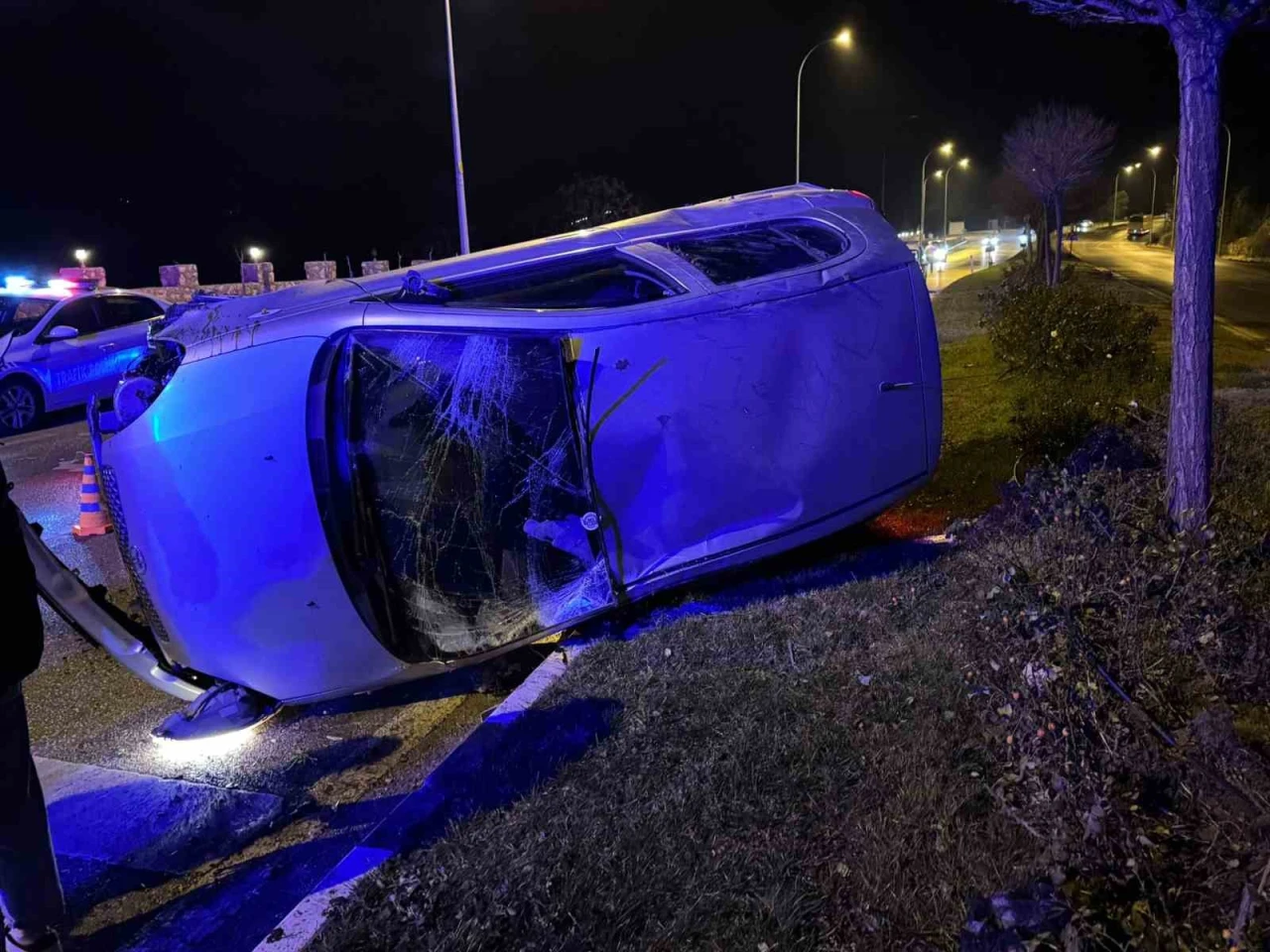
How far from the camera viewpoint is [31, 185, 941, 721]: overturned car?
374 cm

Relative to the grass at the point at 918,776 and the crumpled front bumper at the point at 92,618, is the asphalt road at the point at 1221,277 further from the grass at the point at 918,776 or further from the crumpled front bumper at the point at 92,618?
the crumpled front bumper at the point at 92,618

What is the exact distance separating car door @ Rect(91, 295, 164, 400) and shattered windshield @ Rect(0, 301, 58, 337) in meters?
0.63

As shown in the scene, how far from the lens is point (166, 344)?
4266mm

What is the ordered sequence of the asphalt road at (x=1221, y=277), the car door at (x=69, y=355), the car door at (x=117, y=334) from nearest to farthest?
the car door at (x=69, y=355) < the car door at (x=117, y=334) < the asphalt road at (x=1221, y=277)

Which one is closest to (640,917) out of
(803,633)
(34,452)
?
(803,633)

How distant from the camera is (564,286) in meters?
4.64

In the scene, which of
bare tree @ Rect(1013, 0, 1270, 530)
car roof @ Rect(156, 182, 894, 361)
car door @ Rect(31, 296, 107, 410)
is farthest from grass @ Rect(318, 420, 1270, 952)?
car door @ Rect(31, 296, 107, 410)

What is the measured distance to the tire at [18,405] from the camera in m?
11.7

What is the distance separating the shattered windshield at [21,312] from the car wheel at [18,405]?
65 centimetres

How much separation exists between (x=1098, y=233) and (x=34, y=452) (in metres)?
93.3

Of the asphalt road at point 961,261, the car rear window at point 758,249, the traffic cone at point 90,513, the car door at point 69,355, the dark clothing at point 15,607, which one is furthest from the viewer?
the asphalt road at point 961,261

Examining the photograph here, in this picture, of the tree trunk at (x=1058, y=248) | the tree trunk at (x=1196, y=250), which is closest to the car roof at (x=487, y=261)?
the tree trunk at (x=1196, y=250)

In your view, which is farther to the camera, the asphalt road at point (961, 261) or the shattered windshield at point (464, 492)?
the asphalt road at point (961, 261)

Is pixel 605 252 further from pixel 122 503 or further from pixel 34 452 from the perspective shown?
pixel 34 452
